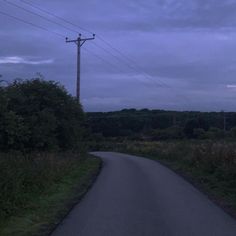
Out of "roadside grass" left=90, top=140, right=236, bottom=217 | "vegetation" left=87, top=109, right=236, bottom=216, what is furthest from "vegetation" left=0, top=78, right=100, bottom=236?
"vegetation" left=87, top=109, right=236, bottom=216

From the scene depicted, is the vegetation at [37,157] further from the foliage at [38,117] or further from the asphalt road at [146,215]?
the asphalt road at [146,215]

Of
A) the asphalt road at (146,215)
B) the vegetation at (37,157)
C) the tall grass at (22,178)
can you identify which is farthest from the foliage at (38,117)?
the asphalt road at (146,215)

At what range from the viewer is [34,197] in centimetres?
1694

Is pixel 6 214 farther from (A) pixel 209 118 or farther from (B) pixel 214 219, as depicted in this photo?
(A) pixel 209 118

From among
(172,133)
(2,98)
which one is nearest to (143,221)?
(2,98)

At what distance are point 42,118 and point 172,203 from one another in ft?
55.4

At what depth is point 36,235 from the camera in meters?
11.1

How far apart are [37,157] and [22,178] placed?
771cm

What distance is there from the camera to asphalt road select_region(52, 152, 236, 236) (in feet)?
37.9

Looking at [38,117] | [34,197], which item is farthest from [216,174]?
[34,197]

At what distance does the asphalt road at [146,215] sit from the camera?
11.6 m

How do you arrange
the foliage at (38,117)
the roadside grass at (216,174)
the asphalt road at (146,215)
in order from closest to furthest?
the asphalt road at (146,215) < the roadside grass at (216,174) < the foliage at (38,117)

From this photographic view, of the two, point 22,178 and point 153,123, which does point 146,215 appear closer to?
point 22,178

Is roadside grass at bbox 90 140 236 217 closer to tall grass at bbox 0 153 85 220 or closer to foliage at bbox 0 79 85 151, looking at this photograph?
tall grass at bbox 0 153 85 220
